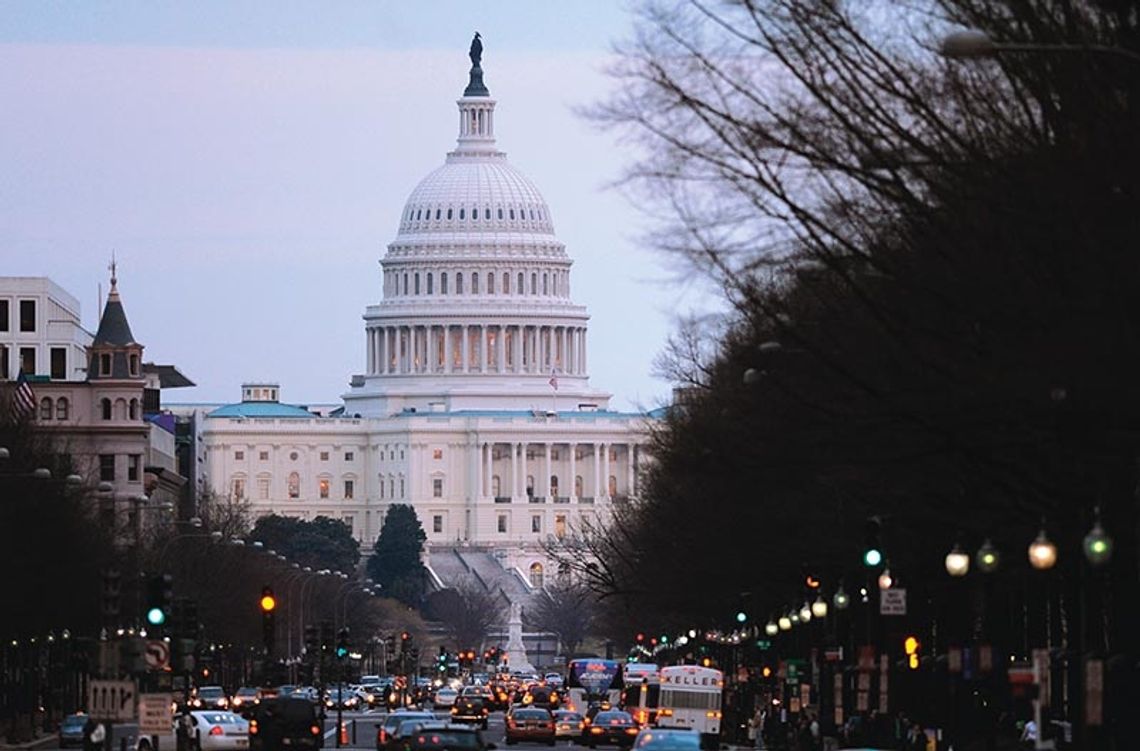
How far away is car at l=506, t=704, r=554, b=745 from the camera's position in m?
97.7

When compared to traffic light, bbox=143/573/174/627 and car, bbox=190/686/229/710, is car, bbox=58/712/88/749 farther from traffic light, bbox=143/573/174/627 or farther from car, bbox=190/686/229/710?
traffic light, bbox=143/573/174/627

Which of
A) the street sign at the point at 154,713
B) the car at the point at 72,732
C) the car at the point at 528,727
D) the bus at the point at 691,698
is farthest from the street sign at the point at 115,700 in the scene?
the car at the point at 528,727

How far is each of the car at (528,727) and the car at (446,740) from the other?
36565 millimetres

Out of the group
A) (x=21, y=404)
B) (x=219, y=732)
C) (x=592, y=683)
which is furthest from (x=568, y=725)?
(x=21, y=404)

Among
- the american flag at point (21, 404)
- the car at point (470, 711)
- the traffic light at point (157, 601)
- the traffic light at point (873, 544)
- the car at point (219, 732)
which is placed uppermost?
the american flag at point (21, 404)

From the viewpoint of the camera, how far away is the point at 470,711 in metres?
113

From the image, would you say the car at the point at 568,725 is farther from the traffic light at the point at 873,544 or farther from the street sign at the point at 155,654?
the traffic light at the point at 873,544

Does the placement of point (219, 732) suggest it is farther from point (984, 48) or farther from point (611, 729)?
point (984, 48)

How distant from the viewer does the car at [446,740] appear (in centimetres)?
5919

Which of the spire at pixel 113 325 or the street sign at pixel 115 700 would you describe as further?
the spire at pixel 113 325

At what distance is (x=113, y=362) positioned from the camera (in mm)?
187000

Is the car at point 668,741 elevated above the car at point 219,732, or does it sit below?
below

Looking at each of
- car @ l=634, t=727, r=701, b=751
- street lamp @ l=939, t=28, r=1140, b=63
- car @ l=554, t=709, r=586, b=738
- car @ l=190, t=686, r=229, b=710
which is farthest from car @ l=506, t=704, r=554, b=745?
street lamp @ l=939, t=28, r=1140, b=63

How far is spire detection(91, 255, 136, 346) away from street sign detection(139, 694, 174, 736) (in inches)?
5105
